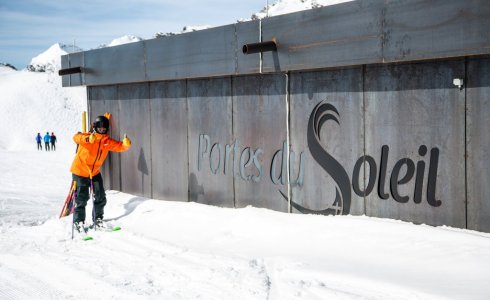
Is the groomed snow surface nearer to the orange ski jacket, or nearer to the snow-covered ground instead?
the snow-covered ground

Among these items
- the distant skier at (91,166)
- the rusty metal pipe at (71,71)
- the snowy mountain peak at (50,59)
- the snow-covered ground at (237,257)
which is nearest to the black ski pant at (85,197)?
the distant skier at (91,166)

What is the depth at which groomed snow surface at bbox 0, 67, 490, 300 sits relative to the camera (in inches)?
228

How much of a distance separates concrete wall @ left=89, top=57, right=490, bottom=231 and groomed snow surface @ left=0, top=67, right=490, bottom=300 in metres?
0.41

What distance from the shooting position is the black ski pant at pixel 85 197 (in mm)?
9609

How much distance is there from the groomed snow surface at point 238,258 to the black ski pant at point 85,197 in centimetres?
39

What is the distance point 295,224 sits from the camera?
8.37 m

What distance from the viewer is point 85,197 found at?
32.2ft

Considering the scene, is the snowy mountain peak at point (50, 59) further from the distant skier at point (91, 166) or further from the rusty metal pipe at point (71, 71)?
the distant skier at point (91, 166)

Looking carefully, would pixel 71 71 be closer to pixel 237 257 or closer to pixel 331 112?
pixel 331 112

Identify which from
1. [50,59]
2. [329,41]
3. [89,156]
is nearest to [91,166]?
[89,156]

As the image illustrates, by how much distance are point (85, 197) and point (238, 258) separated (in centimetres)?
400

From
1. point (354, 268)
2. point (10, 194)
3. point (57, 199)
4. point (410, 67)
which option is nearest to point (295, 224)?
point (354, 268)

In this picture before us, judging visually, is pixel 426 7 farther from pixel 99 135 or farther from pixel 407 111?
pixel 99 135

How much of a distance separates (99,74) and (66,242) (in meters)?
5.99
